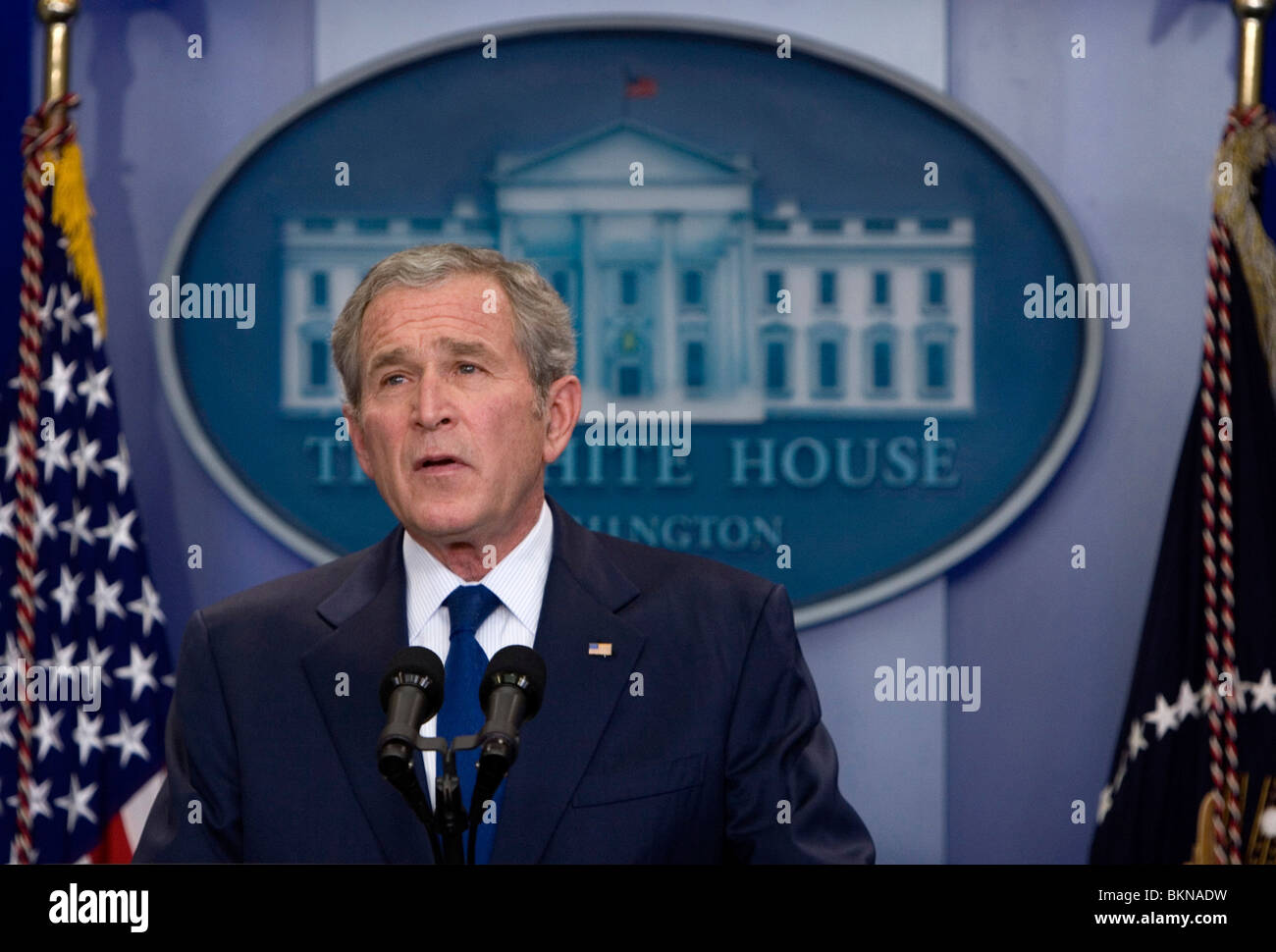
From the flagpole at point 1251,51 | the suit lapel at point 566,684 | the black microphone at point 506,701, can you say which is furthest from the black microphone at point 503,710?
the flagpole at point 1251,51

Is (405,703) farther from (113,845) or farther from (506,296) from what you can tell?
(113,845)

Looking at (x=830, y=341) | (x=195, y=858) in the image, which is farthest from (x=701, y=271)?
(x=195, y=858)

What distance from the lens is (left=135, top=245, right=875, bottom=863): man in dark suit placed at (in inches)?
73.5

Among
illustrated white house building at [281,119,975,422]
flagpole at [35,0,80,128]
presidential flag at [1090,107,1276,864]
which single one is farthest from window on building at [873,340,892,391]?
flagpole at [35,0,80,128]

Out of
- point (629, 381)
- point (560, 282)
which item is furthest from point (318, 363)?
point (629, 381)

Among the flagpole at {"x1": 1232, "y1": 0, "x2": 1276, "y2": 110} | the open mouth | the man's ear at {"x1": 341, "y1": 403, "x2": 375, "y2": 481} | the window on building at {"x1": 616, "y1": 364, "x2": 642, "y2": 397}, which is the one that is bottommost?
the open mouth

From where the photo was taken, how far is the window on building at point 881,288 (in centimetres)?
268

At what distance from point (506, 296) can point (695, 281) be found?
77cm

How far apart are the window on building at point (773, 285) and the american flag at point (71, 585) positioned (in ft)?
4.32

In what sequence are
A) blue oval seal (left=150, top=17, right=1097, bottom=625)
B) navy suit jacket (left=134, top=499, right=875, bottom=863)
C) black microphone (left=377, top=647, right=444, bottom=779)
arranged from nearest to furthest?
black microphone (left=377, top=647, right=444, bottom=779) → navy suit jacket (left=134, top=499, right=875, bottom=863) → blue oval seal (left=150, top=17, right=1097, bottom=625)

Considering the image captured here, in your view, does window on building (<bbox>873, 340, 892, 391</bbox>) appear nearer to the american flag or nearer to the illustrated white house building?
the illustrated white house building

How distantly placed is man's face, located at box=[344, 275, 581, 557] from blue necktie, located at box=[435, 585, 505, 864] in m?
0.09

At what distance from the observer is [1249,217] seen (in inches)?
101

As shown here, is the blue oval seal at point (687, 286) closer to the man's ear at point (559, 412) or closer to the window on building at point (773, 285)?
the window on building at point (773, 285)
